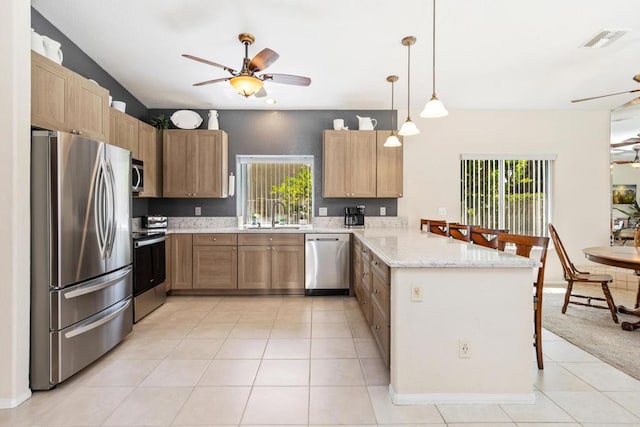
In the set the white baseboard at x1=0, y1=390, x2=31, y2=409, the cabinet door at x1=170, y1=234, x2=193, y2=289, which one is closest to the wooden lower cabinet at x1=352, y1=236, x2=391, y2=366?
the white baseboard at x1=0, y1=390, x2=31, y2=409

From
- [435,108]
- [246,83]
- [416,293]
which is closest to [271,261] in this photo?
[246,83]

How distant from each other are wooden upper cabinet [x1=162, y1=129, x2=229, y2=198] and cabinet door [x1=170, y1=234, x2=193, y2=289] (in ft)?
2.26

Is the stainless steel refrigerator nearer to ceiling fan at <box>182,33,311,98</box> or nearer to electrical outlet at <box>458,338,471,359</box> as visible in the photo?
ceiling fan at <box>182,33,311,98</box>

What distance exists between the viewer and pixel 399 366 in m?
1.91

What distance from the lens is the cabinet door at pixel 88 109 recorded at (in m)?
2.61

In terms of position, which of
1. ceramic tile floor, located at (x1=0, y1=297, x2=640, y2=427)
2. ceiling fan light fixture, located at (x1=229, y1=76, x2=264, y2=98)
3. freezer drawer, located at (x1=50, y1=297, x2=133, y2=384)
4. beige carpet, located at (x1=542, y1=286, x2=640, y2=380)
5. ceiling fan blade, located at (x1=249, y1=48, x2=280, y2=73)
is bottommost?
ceramic tile floor, located at (x1=0, y1=297, x2=640, y2=427)

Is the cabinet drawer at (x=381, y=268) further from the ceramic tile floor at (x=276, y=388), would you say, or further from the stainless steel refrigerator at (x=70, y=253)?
the stainless steel refrigerator at (x=70, y=253)

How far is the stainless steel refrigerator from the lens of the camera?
204 centimetres

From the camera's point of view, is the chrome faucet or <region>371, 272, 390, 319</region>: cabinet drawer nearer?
<region>371, 272, 390, 319</region>: cabinet drawer

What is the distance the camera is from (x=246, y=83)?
277cm

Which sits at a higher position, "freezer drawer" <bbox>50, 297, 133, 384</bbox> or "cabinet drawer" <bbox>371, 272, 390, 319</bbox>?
"cabinet drawer" <bbox>371, 272, 390, 319</bbox>

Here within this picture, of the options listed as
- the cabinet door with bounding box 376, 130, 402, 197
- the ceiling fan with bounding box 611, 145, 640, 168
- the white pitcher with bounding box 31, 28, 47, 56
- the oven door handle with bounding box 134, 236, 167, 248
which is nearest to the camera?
the white pitcher with bounding box 31, 28, 47, 56

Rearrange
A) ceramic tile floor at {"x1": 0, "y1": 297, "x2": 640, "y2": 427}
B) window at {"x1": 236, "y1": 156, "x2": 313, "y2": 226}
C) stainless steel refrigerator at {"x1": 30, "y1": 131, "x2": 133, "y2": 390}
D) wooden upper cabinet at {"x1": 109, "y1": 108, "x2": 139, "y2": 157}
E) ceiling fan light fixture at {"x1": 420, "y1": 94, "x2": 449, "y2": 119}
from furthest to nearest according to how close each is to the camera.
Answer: window at {"x1": 236, "y1": 156, "x2": 313, "y2": 226}, wooden upper cabinet at {"x1": 109, "y1": 108, "x2": 139, "y2": 157}, ceiling fan light fixture at {"x1": 420, "y1": 94, "x2": 449, "y2": 119}, stainless steel refrigerator at {"x1": 30, "y1": 131, "x2": 133, "y2": 390}, ceramic tile floor at {"x1": 0, "y1": 297, "x2": 640, "y2": 427}

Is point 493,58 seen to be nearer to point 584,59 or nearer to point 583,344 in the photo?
point 584,59
